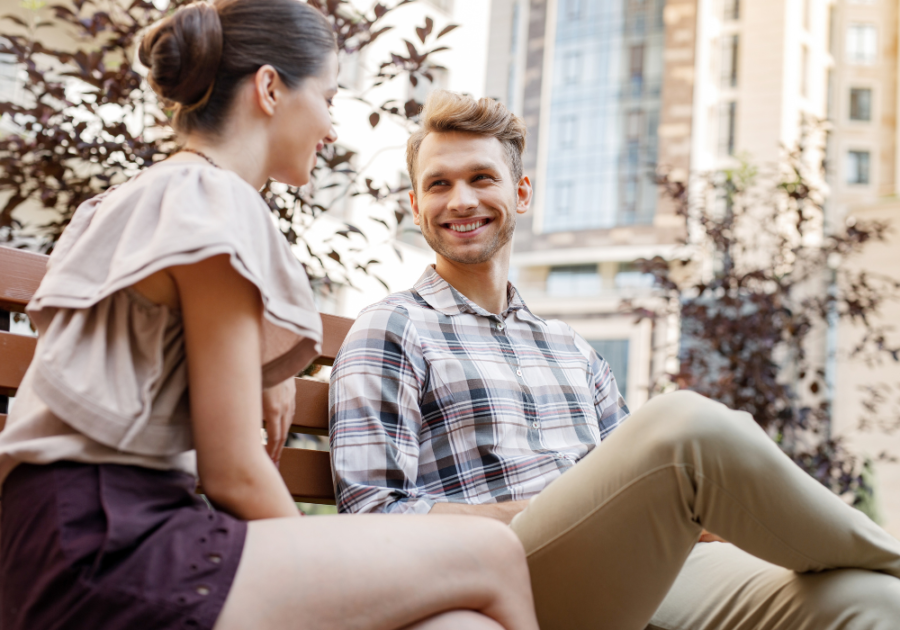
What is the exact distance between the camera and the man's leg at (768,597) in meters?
1.64

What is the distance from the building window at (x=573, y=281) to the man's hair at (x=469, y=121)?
97.4 ft

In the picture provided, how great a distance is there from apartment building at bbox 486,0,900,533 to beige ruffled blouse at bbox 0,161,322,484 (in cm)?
3011

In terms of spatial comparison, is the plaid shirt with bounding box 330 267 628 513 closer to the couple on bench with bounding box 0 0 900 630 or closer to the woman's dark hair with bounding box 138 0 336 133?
the couple on bench with bounding box 0 0 900 630

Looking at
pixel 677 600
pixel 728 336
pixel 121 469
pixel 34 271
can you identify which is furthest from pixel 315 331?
pixel 728 336

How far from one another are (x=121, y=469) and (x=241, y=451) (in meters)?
0.16

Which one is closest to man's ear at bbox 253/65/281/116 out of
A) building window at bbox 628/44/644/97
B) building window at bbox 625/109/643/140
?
building window at bbox 625/109/643/140

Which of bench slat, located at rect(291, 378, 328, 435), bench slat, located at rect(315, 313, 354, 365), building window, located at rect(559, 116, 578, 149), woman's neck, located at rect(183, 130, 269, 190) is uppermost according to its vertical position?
building window, located at rect(559, 116, 578, 149)

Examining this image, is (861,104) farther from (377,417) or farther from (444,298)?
(377,417)

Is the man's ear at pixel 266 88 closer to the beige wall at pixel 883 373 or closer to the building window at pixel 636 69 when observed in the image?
the beige wall at pixel 883 373

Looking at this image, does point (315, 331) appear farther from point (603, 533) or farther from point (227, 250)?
point (603, 533)

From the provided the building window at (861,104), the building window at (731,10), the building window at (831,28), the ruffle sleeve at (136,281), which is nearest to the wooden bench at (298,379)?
the ruffle sleeve at (136,281)

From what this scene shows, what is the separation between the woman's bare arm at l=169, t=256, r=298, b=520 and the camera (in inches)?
46.0

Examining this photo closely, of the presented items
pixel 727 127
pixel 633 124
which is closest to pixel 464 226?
pixel 633 124

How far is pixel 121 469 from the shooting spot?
115cm
